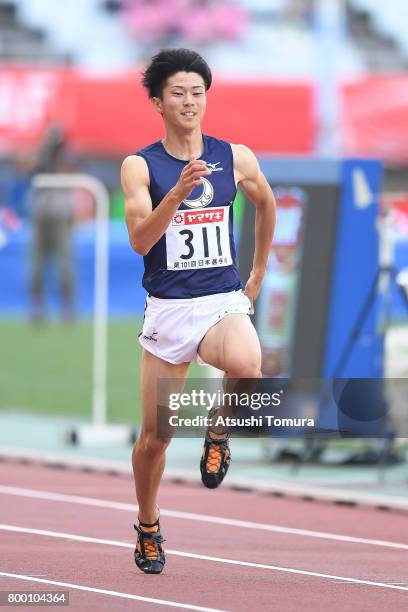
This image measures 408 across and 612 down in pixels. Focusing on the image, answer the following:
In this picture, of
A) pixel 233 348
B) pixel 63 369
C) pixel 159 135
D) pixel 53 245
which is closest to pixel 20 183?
pixel 159 135

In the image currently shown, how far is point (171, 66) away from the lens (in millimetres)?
7145

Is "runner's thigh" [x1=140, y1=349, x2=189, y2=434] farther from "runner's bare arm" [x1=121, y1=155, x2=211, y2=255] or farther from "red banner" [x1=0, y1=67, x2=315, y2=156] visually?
"red banner" [x1=0, y1=67, x2=315, y2=156]

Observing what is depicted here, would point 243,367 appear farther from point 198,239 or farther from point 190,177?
point 190,177

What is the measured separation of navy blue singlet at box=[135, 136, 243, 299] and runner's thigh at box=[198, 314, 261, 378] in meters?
0.17

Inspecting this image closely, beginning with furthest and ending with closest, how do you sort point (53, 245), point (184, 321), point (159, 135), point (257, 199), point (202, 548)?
point (159, 135), point (53, 245), point (202, 548), point (257, 199), point (184, 321)

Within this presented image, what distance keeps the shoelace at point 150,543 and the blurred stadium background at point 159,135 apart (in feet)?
13.0

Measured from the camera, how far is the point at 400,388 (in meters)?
11.2

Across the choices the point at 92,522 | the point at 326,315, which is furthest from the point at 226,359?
the point at 326,315

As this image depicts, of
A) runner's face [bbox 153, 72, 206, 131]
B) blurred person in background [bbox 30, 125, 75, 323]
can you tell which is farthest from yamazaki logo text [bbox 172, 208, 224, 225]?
blurred person in background [bbox 30, 125, 75, 323]

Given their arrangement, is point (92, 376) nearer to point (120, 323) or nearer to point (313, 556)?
point (120, 323)

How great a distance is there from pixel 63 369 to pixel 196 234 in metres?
12.7

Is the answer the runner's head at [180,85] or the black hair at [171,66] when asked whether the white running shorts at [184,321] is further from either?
the black hair at [171,66]

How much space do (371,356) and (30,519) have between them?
3.33 meters

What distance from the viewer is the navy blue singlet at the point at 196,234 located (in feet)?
23.3
